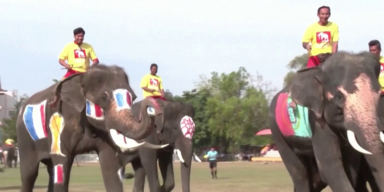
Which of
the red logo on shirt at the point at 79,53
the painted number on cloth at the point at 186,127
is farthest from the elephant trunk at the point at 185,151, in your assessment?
the red logo on shirt at the point at 79,53

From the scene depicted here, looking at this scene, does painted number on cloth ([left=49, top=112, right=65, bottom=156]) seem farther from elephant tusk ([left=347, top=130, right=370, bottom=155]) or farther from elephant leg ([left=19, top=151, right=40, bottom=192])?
elephant tusk ([left=347, top=130, right=370, bottom=155])

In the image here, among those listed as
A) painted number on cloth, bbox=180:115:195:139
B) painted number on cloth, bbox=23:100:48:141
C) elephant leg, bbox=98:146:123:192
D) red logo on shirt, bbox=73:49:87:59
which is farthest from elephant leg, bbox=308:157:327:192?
painted number on cloth, bbox=180:115:195:139

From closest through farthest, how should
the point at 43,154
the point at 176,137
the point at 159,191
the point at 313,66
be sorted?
the point at 313,66, the point at 43,154, the point at 159,191, the point at 176,137

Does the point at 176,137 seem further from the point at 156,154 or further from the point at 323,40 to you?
Answer: the point at 323,40

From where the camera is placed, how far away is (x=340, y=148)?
33.7 ft

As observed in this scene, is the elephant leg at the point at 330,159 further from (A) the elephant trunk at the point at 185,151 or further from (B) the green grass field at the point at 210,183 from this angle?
(B) the green grass field at the point at 210,183

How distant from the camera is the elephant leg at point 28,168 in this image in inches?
493

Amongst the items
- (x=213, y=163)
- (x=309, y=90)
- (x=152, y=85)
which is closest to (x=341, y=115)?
(x=309, y=90)

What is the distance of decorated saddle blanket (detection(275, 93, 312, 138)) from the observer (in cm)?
1098

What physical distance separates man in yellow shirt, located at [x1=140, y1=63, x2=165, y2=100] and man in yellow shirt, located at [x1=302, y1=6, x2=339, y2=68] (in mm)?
7074

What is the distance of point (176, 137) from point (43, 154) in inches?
227

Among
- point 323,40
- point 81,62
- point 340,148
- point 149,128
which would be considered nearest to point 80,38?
point 81,62

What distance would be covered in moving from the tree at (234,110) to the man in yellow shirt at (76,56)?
2901 inches

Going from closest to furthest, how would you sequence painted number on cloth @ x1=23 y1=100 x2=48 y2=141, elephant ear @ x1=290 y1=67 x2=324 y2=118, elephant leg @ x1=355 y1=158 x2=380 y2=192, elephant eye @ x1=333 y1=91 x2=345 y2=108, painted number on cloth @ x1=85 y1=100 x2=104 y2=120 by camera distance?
elephant eye @ x1=333 y1=91 x2=345 y2=108 → elephant ear @ x1=290 y1=67 x2=324 y2=118 → painted number on cloth @ x1=85 y1=100 x2=104 y2=120 → elephant leg @ x1=355 y1=158 x2=380 y2=192 → painted number on cloth @ x1=23 y1=100 x2=48 y2=141
